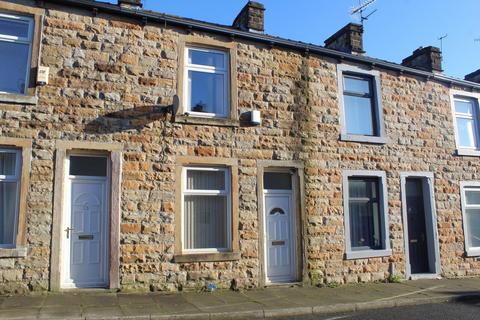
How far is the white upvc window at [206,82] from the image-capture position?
10.5 m

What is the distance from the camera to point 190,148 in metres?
10.1

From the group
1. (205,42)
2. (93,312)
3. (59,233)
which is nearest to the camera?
(93,312)

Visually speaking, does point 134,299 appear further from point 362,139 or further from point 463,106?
point 463,106

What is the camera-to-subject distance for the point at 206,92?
422 inches

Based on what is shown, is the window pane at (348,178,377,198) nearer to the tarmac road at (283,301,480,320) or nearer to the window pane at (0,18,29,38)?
the tarmac road at (283,301,480,320)

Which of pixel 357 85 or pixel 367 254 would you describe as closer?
pixel 367 254

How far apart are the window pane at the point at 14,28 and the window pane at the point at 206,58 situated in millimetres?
3394

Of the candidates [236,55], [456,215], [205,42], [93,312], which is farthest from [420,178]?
[93,312]

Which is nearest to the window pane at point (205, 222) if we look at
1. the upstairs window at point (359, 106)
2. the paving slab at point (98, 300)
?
the paving slab at point (98, 300)

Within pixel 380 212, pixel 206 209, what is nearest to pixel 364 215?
pixel 380 212

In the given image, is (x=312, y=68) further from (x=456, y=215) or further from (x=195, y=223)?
(x=456, y=215)

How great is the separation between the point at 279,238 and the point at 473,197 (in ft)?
21.7

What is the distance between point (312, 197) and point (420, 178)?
12.2ft

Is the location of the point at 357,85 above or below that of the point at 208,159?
above
